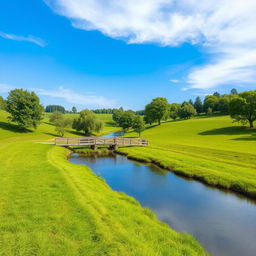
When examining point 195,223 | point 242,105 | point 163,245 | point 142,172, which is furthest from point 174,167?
point 242,105

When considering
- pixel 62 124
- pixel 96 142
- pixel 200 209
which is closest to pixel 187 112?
pixel 62 124

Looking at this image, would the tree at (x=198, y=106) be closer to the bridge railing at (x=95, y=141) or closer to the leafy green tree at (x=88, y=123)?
the leafy green tree at (x=88, y=123)

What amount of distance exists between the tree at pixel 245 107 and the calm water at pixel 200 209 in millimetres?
37442

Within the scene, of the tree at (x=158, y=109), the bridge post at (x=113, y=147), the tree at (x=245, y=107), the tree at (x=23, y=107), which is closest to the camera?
the bridge post at (x=113, y=147)

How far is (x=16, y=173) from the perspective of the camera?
11.4 metres

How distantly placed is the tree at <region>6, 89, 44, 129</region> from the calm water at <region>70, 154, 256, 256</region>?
35.3 meters

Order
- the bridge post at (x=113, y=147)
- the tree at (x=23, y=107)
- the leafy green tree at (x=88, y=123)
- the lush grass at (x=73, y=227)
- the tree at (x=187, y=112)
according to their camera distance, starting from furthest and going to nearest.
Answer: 1. the tree at (x=187, y=112)
2. the leafy green tree at (x=88, y=123)
3. the tree at (x=23, y=107)
4. the bridge post at (x=113, y=147)
5. the lush grass at (x=73, y=227)

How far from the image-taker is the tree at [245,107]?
41428 mm

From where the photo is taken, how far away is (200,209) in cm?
1035

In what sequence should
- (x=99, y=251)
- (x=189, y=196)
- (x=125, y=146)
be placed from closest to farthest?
(x=99, y=251), (x=189, y=196), (x=125, y=146)

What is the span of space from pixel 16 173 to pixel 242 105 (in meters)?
50.1

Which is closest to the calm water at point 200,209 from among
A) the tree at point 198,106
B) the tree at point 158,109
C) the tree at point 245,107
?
the tree at point 245,107

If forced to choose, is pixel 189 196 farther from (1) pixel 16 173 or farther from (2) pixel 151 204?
(1) pixel 16 173

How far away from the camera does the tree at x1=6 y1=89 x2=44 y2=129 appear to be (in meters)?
40.8
